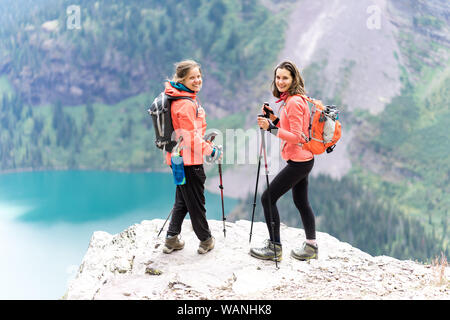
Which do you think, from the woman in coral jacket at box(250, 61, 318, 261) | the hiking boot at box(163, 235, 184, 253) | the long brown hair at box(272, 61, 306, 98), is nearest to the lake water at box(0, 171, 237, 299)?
the hiking boot at box(163, 235, 184, 253)

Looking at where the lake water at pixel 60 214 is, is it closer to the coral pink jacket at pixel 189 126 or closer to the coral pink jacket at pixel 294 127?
the coral pink jacket at pixel 189 126

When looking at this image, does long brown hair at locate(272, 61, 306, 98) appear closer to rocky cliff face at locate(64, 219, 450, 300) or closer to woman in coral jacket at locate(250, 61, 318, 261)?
woman in coral jacket at locate(250, 61, 318, 261)

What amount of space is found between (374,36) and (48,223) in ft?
325

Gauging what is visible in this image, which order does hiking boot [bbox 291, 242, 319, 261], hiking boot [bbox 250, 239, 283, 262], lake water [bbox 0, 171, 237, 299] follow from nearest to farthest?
hiking boot [bbox 250, 239, 283, 262], hiking boot [bbox 291, 242, 319, 261], lake water [bbox 0, 171, 237, 299]

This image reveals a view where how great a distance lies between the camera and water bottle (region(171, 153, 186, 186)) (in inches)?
248

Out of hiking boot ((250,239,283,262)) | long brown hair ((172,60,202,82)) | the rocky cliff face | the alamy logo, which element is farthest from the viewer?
the alamy logo

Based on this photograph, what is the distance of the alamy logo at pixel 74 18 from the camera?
145 meters

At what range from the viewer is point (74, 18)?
5704 inches

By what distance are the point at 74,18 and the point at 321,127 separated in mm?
157498

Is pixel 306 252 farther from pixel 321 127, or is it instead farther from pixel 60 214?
pixel 60 214

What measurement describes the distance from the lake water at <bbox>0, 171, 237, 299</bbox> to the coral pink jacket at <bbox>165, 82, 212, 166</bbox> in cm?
3792

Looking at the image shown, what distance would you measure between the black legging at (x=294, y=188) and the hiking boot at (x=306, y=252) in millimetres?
189

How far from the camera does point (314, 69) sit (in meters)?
118

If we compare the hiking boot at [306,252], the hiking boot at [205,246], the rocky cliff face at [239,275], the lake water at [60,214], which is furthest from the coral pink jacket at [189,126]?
the lake water at [60,214]
